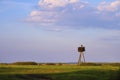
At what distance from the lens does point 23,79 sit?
29.5m

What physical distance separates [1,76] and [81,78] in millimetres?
5938

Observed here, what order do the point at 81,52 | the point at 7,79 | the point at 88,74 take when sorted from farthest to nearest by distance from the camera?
the point at 81,52 < the point at 88,74 < the point at 7,79

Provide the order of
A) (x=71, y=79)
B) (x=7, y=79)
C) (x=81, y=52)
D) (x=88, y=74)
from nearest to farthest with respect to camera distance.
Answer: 1. (x=7, y=79)
2. (x=71, y=79)
3. (x=88, y=74)
4. (x=81, y=52)

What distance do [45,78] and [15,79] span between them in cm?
320

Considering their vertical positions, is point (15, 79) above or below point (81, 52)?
below

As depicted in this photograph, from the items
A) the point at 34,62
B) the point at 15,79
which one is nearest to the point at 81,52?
the point at 34,62

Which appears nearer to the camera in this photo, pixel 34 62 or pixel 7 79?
pixel 7 79

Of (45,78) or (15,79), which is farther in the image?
(45,78)

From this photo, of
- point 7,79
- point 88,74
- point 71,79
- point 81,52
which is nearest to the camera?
A: point 7,79

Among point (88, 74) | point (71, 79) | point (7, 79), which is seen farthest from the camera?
point (88, 74)

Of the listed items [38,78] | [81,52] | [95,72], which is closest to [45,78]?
[38,78]

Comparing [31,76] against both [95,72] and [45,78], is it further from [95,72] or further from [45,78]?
[95,72]

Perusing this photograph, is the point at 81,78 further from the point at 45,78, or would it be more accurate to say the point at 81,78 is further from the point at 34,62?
the point at 34,62

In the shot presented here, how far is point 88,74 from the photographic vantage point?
34.4 meters
